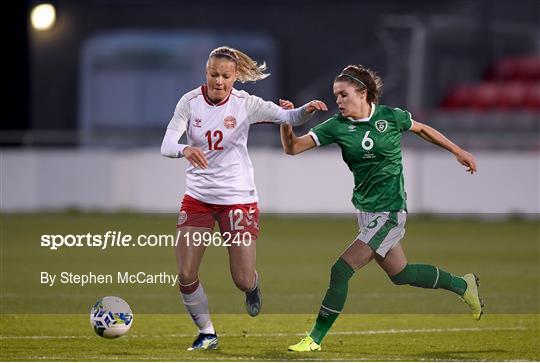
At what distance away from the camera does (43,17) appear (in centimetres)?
3091

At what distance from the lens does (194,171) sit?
8477mm

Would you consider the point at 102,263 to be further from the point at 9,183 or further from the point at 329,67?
the point at 329,67

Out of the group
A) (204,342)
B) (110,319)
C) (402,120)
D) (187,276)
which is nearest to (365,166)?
(402,120)

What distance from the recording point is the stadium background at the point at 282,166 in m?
11.0

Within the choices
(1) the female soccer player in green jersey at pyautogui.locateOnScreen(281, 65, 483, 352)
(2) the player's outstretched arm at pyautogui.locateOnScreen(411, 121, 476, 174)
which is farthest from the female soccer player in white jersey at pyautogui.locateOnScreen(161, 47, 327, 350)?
(2) the player's outstretched arm at pyautogui.locateOnScreen(411, 121, 476, 174)

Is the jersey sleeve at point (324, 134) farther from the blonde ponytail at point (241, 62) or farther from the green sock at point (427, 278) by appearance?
the green sock at point (427, 278)

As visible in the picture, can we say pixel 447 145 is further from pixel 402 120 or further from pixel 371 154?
pixel 371 154

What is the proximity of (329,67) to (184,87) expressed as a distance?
3724 mm

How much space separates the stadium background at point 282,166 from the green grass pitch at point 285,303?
2.0 inches

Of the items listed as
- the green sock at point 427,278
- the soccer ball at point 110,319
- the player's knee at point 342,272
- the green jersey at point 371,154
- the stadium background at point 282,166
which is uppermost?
the green jersey at point 371,154

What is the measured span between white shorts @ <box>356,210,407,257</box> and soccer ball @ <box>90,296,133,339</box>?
1.74 m

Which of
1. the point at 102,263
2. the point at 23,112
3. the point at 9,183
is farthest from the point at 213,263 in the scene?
the point at 23,112

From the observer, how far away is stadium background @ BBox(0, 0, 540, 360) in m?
11.0

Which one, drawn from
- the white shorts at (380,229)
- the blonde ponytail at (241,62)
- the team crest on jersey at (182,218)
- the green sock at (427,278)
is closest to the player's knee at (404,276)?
the green sock at (427,278)
